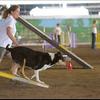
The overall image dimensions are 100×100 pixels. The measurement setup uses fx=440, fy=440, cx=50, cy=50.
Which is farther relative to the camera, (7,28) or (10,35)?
(7,28)

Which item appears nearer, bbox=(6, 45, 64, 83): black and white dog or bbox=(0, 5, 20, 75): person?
bbox=(0, 5, 20, 75): person

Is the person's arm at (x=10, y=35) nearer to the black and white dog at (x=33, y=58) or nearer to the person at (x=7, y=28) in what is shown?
the person at (x=7, y=28)

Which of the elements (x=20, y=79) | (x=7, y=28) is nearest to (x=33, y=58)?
(x=20, y=79)

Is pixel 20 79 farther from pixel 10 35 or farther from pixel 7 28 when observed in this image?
pixel 7 28

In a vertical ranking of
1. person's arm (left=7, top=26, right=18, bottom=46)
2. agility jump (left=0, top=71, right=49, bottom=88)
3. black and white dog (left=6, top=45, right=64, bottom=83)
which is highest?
person's arm (left=7, top=26, right=18, bottom=46)

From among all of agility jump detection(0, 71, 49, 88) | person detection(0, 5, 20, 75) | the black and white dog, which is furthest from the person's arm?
agility jump detection(0, 71, 49, 88)

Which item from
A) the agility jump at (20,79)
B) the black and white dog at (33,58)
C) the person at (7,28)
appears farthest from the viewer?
the black and white dog at (33,58)

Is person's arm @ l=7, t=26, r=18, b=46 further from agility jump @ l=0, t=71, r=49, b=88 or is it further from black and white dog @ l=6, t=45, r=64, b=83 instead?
agility jump @ l=0, t=71, r=49, b=88

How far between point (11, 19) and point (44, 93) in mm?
1863

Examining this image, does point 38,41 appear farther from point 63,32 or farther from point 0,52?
point 0,52

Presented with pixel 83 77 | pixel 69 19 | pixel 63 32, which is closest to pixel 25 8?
pixel 69 19

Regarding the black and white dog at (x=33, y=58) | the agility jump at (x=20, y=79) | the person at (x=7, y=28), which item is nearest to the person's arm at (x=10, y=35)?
the person at (x=7, y=28)

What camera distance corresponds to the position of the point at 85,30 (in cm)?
3027

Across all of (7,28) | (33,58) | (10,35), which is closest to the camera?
(10,35)
